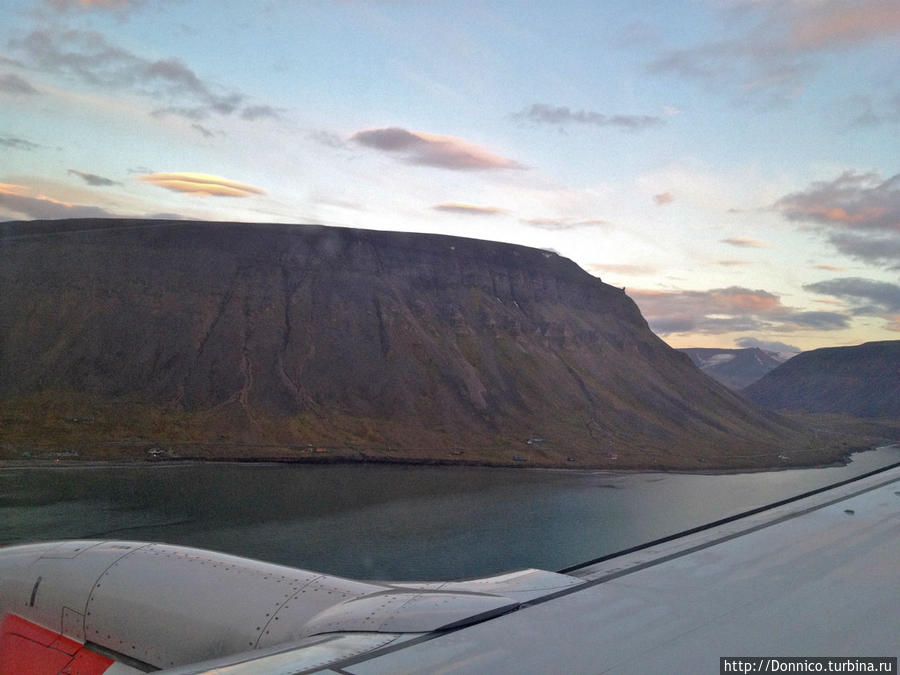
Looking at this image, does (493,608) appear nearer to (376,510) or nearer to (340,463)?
(376,510)

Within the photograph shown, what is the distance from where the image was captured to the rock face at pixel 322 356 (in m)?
83.2

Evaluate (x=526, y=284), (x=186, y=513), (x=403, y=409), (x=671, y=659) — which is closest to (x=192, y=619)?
(x=671, y=659)

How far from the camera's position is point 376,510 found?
5056 centimetres

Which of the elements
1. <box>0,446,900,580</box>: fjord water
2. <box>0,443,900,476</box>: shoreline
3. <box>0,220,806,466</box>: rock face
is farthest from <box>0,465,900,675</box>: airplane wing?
<box>0,220,806,466</box>: rock face

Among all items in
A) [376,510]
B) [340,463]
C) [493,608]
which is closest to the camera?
[493,608]

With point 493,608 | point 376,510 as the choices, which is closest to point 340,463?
point 376,510

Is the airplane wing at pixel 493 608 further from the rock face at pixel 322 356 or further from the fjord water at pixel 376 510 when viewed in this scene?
the rock face at pixel 322 356

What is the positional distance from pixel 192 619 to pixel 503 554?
33.8 metres

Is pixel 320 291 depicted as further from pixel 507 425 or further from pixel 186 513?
pixel 186 513

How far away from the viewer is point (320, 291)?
10719 centimetres

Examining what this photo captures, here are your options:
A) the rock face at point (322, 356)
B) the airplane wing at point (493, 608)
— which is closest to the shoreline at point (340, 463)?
the rock face at point (322, 356)

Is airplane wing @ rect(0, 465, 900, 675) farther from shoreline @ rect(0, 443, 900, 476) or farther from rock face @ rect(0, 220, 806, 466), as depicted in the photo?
rock face @ rect(0, 220, 806, 466)

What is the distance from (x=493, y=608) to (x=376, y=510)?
1821 inches

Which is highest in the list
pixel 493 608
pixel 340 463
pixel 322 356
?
pixel 322 356
